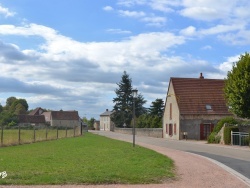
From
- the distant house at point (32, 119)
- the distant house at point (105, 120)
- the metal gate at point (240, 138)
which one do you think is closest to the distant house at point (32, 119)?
Result: the distant house at point (32, 119)

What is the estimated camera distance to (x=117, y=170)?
1298 cm

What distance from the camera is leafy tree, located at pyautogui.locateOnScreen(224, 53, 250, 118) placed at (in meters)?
32.9

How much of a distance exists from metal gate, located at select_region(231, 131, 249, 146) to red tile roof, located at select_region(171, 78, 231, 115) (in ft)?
58.6

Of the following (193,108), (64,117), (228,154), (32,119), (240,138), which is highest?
(193,108)

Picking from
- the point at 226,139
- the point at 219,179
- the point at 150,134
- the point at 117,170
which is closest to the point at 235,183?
the point at 219,179

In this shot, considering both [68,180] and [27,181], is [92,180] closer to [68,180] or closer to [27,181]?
[68,180]

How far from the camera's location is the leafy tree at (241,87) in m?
32.9

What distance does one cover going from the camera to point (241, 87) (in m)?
33.1

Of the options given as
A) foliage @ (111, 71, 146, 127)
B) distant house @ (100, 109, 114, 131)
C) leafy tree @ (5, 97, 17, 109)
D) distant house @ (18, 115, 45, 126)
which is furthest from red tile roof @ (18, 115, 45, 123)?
foliage @ (111, 71, 146, 127)

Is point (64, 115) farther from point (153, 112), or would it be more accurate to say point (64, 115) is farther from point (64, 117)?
point (153, 112)

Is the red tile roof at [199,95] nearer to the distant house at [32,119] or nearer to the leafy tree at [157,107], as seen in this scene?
the leafy tree at [157,107]

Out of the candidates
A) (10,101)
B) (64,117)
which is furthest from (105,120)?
(10,101)

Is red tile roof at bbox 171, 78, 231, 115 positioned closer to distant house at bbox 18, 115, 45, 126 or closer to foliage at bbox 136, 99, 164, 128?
foliage at bbox 136, 99, 164, 128

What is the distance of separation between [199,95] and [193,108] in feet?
9.09
